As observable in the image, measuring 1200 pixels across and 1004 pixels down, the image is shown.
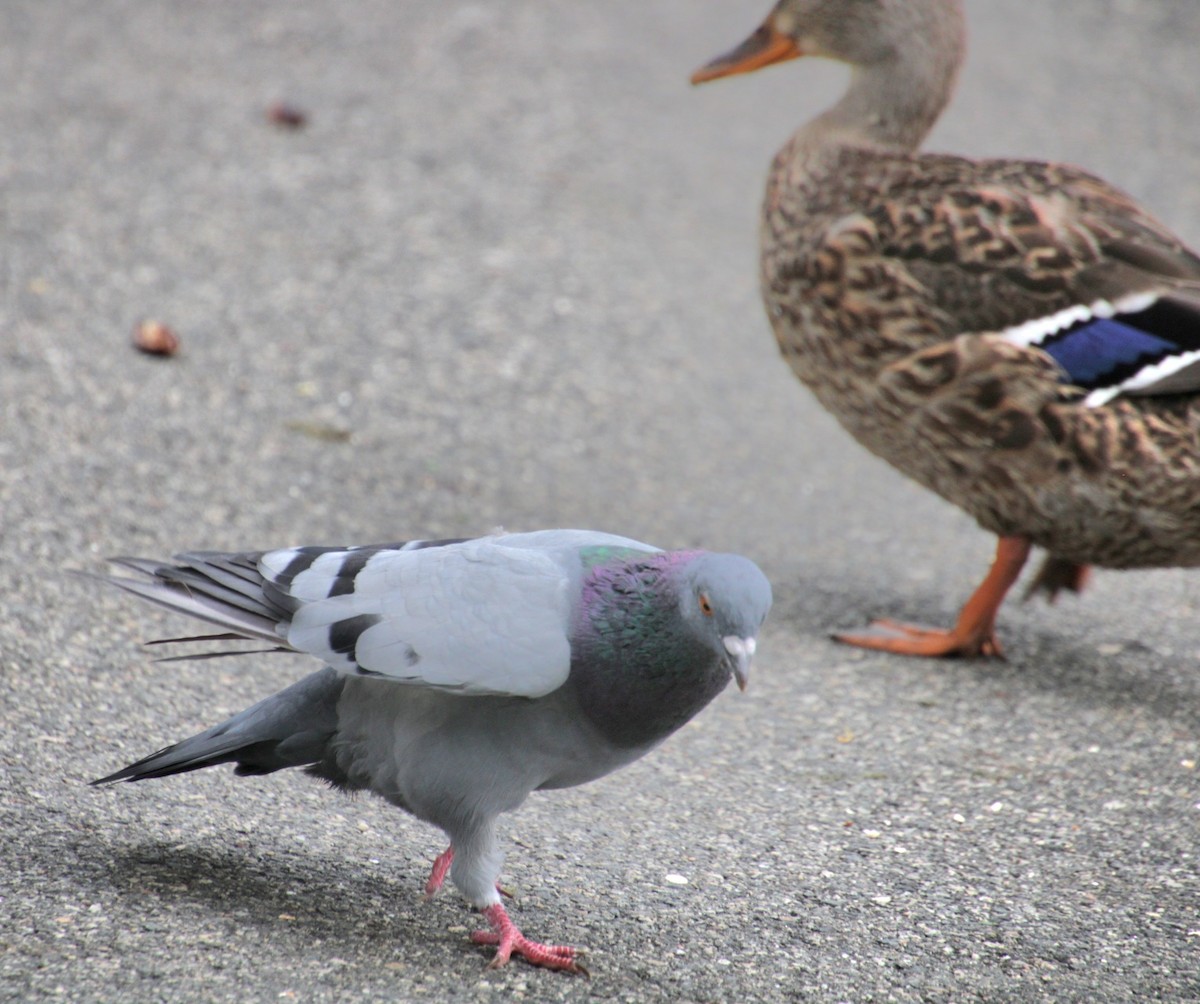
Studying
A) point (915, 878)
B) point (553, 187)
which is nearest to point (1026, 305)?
point (915, 878)

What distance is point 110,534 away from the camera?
15.4 feet

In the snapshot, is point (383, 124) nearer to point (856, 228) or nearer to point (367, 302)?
point (367, 302)

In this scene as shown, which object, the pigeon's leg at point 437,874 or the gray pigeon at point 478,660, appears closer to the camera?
the gray pigeon at point 478,660

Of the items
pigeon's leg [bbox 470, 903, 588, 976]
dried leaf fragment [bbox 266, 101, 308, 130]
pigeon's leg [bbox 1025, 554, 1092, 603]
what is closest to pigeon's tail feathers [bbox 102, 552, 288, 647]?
pigeon's leg [bbox 470, 903, 588, 976]

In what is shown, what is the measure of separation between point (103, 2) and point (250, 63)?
144 centimetres

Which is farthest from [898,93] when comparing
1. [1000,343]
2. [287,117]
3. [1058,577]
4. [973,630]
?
[287,117]

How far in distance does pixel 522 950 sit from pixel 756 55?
393cm

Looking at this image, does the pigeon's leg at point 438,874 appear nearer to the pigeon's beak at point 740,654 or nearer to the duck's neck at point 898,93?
the pigeon's beak at point 740,654

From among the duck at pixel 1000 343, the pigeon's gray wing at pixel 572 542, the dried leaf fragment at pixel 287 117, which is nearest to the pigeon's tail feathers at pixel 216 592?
the pigeon's gray wing at pixel 572 542

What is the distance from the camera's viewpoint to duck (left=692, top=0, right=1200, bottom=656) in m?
4.40

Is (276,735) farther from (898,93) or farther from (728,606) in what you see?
(898,93)

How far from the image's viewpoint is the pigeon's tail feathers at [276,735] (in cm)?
305

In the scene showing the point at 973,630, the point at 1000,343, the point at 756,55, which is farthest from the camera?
the point at 756,55

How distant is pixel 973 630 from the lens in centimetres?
486
